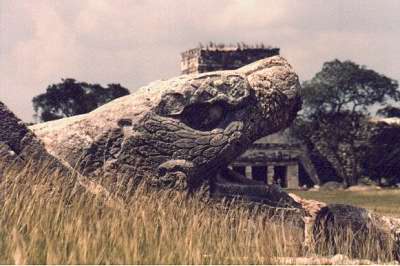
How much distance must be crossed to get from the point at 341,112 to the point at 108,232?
153ft

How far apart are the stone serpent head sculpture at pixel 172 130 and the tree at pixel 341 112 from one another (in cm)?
3873

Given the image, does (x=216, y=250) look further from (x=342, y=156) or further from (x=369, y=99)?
(x=369, y=99)

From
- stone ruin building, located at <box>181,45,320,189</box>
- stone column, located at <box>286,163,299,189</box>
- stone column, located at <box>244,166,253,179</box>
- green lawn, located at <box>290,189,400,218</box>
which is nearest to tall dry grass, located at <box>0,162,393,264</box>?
green lawn, located at <box>290,189,400,218</box>

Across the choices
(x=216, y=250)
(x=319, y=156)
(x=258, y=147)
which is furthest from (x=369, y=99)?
(x=216, y=250)

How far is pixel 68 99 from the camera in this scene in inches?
2109

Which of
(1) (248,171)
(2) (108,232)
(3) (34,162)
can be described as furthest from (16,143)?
(1) (248,171)

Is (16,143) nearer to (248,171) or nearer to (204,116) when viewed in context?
(204,116)

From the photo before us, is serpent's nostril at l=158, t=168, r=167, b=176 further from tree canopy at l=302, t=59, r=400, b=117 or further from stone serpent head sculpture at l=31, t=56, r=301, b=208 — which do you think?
tree canopy at l=302, t=59, r=400, b=117

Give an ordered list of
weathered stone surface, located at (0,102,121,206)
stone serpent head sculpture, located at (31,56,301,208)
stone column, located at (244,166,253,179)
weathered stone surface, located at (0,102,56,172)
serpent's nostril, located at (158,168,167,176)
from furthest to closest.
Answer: stone column, located at (244,166,253,179), serpent's nostril, located at (158,168,167,176), stone serpent head sculpture, located at (31,56,301,208), weathered stone surface, located at (0,102,56,172), weathered stone surface, located at (0,102,121,206)

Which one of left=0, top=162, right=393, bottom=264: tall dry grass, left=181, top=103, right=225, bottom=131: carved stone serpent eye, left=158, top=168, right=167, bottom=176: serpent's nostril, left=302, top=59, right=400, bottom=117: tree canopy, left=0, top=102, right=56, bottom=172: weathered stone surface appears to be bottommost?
left=0, top=162, right=393, bottom=264: tall dry grass

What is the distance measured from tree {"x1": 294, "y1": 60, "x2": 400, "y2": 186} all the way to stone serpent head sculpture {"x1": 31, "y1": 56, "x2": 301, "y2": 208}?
38734mm

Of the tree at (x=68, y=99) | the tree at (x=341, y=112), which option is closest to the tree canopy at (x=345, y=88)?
the tree at (x=341, y=112)

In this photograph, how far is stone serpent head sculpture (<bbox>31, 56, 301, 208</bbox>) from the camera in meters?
10.6

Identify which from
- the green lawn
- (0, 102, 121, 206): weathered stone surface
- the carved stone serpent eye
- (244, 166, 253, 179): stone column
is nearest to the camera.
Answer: (0, 102, 121, 206): weathered stone surface
